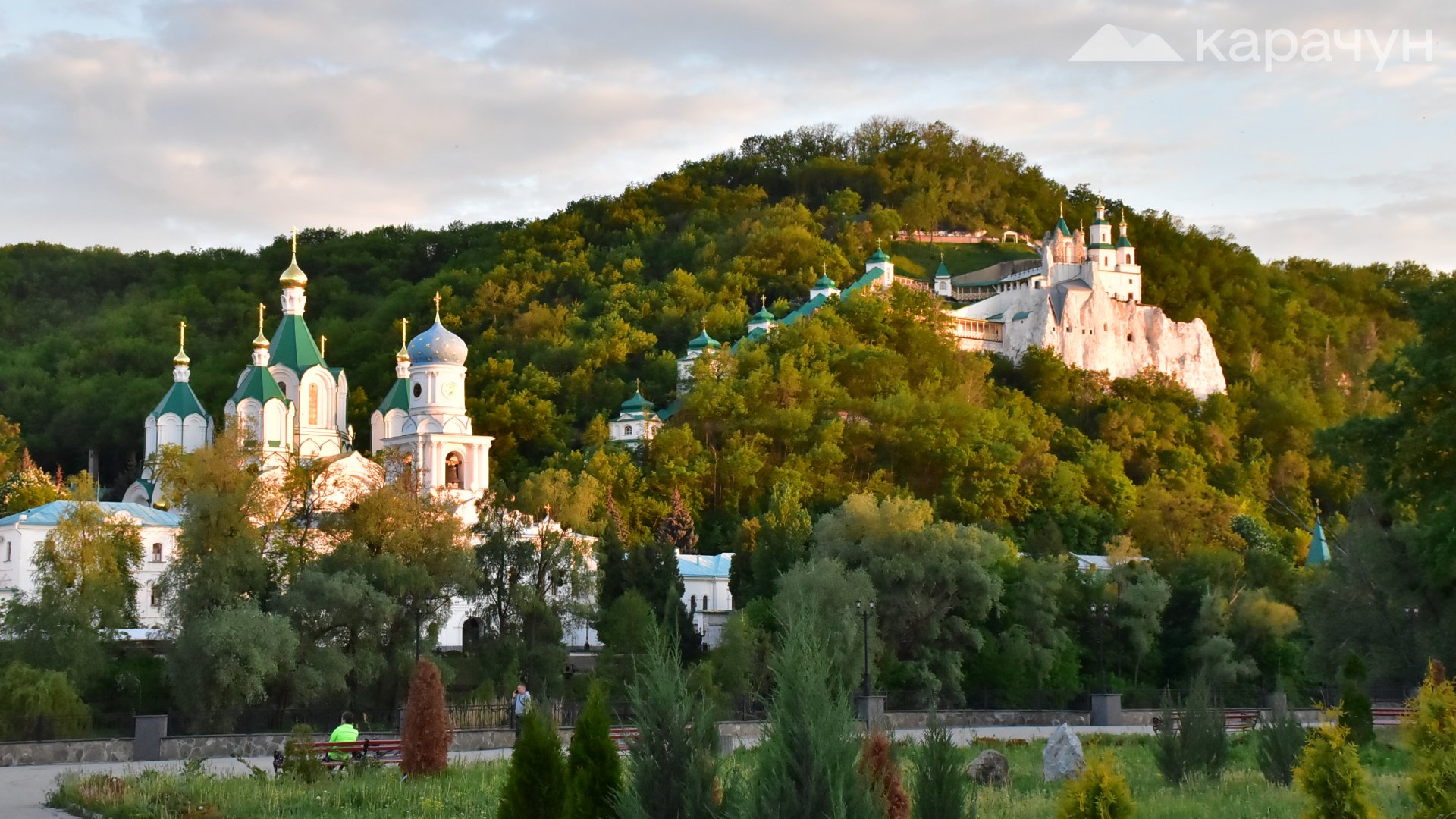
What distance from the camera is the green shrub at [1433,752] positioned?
1172cm

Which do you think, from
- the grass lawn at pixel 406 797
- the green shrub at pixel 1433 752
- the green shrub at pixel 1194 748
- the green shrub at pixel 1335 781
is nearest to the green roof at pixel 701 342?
the grass lawn at pixel 406 797

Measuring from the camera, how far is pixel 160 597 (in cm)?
3553

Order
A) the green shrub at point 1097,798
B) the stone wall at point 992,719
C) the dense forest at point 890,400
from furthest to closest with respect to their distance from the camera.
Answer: the dense forest at point 890,400 < the stone wall at point 992,719 < the green shrub at point 1097,798

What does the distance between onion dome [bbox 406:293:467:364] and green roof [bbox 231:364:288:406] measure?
13.6 ft

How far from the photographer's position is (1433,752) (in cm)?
1204

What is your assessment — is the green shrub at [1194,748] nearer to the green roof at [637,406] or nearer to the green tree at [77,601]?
the green tree at [77,601]

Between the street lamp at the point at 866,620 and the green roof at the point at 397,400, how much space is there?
2476 centimetres

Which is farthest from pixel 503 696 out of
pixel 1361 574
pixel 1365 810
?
pixel 1365 810

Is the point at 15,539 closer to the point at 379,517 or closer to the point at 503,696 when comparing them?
the point at 379,517

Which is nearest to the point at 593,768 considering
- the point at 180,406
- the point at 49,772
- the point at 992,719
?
the point at 49,772

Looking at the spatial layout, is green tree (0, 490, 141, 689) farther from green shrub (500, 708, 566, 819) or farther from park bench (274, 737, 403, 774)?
green shrub (500, 708, 566, 819)

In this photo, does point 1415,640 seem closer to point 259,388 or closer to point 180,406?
point 259,388

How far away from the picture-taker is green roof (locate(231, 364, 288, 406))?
5378 cm

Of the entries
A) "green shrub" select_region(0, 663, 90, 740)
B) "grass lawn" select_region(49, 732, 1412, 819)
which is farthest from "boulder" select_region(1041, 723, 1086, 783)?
"green shrub" select_region(0, 663, 90, 740)
